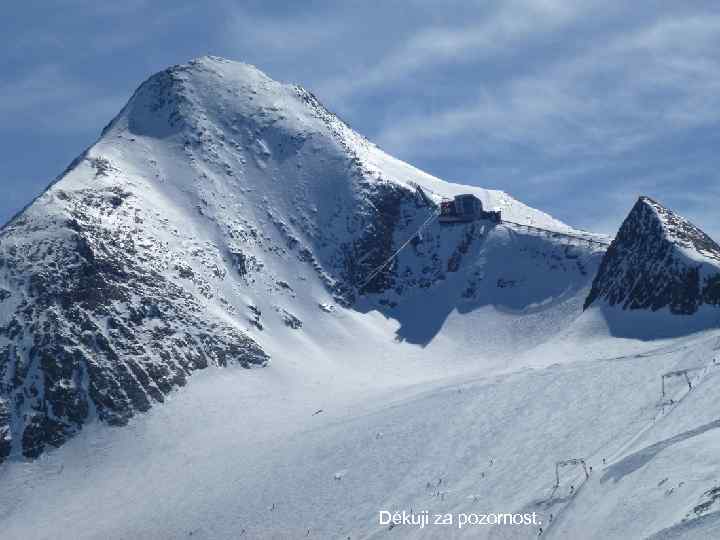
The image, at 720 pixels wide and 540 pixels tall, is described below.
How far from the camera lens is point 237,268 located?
461ft

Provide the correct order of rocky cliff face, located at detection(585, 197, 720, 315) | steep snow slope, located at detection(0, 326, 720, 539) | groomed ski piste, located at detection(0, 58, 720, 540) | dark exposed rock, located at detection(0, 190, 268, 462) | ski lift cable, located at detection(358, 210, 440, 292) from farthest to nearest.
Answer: ski lift cable, located at detection(358, 210, 440, 292)
dark exposed rock, located at detection(0, 190, 268, 462)
rocky cliff face, located at detection(585, 197, 720, 315)
groomed ski piste, located at detection(0, 58, 720, 540)
steep snow slope, located at detection(0, 326, 720, 539)

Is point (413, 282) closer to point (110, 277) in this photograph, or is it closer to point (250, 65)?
point (110, 277)

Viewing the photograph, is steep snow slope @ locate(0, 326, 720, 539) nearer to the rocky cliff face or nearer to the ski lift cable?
the rocky cliff face

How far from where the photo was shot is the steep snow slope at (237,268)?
381 feet

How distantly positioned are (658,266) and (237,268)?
54477 millimetres

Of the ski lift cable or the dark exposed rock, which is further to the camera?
the ski lift cable

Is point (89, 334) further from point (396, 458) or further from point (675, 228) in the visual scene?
point (675, 228)

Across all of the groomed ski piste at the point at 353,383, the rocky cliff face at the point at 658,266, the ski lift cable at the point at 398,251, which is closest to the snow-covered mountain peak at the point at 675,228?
the rocky cliff face at the point at 658,266

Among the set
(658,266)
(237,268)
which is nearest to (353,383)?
(237,268)

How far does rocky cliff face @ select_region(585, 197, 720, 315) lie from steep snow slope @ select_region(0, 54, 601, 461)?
1235cm

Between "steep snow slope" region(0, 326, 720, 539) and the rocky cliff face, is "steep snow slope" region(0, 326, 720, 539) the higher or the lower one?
the lower one

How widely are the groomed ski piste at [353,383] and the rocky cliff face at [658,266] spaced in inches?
99.2

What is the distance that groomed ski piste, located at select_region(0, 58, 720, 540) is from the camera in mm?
69500

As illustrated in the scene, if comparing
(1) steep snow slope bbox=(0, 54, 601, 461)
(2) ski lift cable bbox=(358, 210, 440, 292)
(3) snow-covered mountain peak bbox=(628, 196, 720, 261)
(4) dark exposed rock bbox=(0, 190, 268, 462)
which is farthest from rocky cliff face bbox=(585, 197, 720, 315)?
(4) dark exposed rock bbox=(0, 190, 268, 462)
